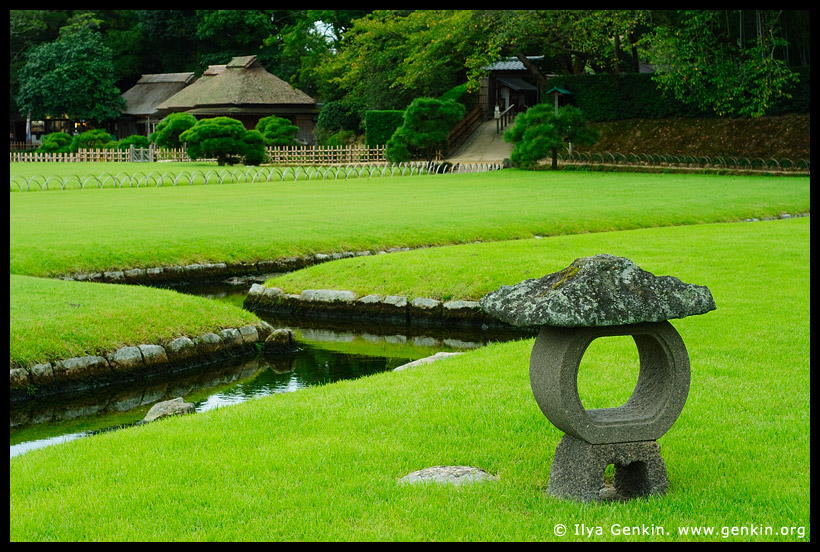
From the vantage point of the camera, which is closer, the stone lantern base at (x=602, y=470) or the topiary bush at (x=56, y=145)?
the stone lantern base at (x=602, y=470)

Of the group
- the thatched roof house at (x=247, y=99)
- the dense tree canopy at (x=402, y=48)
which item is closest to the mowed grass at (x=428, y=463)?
the dense tree canopy at (x=402, y=48)

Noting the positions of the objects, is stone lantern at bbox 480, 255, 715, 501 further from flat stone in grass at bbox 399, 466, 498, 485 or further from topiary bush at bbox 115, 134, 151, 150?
topiary bush at bbox 115, 134, 151, 150

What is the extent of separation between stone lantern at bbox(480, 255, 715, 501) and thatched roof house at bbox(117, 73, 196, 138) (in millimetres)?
63839

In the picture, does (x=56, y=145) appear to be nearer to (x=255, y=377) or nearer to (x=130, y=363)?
(x=130, y=363)

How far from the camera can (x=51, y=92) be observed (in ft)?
207

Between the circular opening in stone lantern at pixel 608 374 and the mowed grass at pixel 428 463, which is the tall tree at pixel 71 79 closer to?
the mowed grass at pixel 428 463

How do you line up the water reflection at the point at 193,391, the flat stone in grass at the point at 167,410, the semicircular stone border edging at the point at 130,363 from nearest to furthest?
the flat stone in grass at the point at 167,410 → the water reflection at the point at 193,391 → the semicircular stone border edging at the point at 130,363

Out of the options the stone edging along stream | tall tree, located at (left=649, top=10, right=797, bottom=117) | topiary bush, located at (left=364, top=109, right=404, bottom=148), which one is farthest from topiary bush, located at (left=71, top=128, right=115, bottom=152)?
the stone edging along stream

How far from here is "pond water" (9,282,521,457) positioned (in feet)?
29.7

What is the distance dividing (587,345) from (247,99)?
2239 inches

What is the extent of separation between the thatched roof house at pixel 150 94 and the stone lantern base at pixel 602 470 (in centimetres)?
6385

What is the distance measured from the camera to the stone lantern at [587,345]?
463cm

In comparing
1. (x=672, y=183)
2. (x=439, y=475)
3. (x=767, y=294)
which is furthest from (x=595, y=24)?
(x=439, y=475)

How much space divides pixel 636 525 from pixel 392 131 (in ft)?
161
